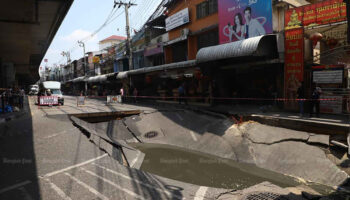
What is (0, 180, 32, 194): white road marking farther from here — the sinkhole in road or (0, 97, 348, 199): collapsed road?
the sinkhole in road

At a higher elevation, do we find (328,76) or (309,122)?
(328,76)

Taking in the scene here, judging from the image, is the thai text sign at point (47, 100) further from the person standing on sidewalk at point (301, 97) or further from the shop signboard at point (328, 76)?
the shop signboard at point (328, 76)

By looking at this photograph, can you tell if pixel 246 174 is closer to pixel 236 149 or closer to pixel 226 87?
pixel 236 149

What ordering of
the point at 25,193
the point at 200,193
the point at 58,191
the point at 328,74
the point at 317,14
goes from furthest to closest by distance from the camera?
the point at 317,14
the point at 328,74
the point at 200,193
the point at 58,191
the point at 25,193

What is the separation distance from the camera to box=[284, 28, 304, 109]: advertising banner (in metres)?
12.2

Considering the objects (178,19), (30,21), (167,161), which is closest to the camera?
(30,21)

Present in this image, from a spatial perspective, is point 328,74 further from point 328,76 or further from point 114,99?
point 114,99

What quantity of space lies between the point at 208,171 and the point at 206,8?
606 inches

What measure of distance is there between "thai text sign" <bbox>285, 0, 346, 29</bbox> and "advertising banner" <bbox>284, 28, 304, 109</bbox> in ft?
1.74

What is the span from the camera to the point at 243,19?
52.1ft

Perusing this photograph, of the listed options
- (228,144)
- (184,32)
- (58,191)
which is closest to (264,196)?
(228,144)

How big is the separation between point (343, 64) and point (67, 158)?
12.1m

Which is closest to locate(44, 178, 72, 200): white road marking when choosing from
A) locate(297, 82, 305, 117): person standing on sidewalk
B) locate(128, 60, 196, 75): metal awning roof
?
locate(297, 82, 305, 117): person standing on sidewalk

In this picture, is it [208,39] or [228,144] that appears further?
[208,39]
